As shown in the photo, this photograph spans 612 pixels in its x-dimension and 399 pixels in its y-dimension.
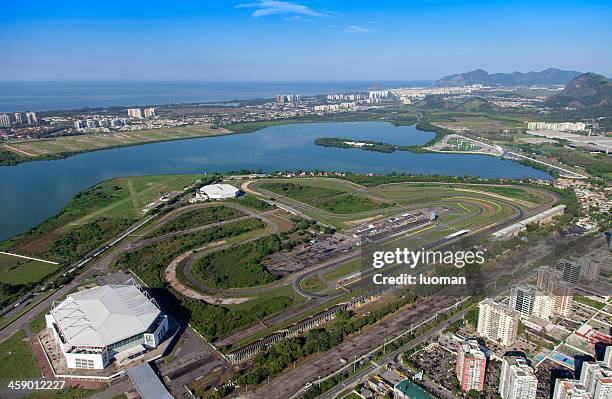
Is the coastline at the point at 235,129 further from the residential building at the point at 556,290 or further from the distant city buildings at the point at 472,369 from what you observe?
the residential building at the point at 556,290

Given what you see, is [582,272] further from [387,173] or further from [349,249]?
[387,173]

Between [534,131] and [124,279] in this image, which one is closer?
[124,279]

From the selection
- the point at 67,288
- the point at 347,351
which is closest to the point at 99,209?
the point at 67,288

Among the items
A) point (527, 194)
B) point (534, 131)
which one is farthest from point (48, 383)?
point (534, 131)

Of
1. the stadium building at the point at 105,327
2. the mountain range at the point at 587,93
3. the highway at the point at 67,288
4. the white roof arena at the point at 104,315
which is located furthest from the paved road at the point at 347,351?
the mountain range at the point at 587,93

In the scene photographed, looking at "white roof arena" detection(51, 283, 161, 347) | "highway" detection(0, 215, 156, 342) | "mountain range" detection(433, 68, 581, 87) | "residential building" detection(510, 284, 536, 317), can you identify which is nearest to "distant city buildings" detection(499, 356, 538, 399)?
"residential building" detection(510, 284, 536, 317)

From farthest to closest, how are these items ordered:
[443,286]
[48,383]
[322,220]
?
[322,220], [443,286], [48,383]
